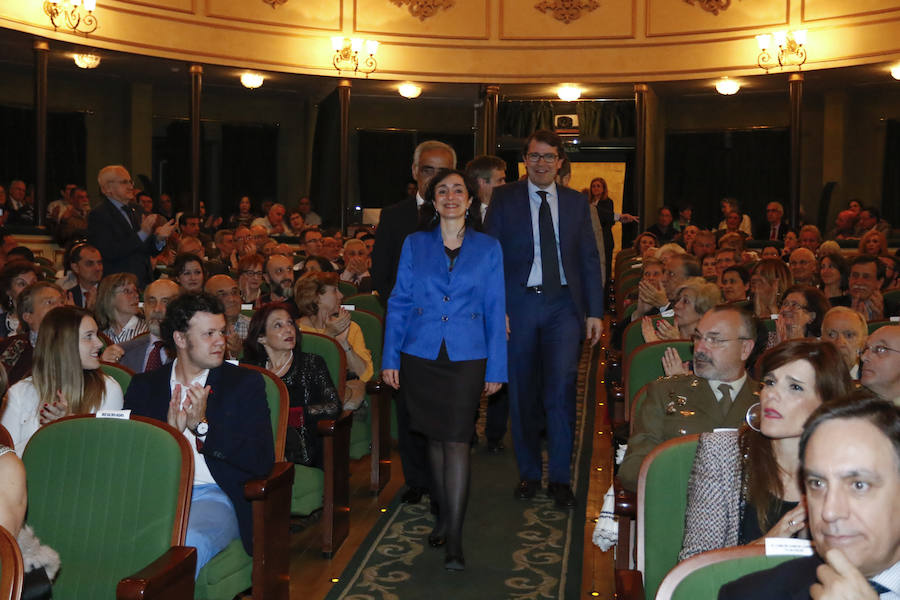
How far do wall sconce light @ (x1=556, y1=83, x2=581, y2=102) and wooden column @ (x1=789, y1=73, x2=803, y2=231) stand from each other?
9.11ft

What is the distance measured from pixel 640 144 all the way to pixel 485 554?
10393 millimetres

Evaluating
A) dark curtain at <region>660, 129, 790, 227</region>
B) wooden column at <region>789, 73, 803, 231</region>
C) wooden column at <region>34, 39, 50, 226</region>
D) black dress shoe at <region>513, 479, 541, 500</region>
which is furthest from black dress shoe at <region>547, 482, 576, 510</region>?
dark curtain at <region>660, 129, 790, 227</region>

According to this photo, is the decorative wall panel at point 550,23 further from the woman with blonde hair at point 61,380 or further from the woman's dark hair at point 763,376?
the woman's dark hair at point 763,376

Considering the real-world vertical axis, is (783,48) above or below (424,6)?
below

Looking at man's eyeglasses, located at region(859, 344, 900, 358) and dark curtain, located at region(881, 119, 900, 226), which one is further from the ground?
dark curtain, located at region(881, 119, 900, 226)

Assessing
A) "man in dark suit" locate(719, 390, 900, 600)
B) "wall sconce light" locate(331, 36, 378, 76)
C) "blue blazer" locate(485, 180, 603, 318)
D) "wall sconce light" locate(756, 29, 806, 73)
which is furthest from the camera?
"wall sconce light" locate(331, 36, 378, 76)

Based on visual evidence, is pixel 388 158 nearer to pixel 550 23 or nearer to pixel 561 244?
pixel 550 23

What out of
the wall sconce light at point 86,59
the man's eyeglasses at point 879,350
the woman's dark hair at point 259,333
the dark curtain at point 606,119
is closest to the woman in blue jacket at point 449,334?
the woman's dark hair at point 259,333

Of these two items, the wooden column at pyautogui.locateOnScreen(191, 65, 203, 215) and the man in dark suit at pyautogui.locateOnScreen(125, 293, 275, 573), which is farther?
the wooden column at pyautogui.locateOnScreen(191, 65, 203, 215)

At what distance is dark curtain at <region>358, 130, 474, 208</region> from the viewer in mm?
16625

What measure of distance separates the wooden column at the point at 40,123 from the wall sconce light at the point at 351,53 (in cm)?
361

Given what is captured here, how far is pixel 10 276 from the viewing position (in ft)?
18.4

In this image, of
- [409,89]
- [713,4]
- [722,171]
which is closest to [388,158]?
[409,89]

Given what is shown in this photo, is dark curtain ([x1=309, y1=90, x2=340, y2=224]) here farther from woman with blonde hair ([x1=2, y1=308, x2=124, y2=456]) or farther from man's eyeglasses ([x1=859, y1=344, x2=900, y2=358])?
man's eyeglasses ([x1=859, y1=344, x2=900, y2=358])
